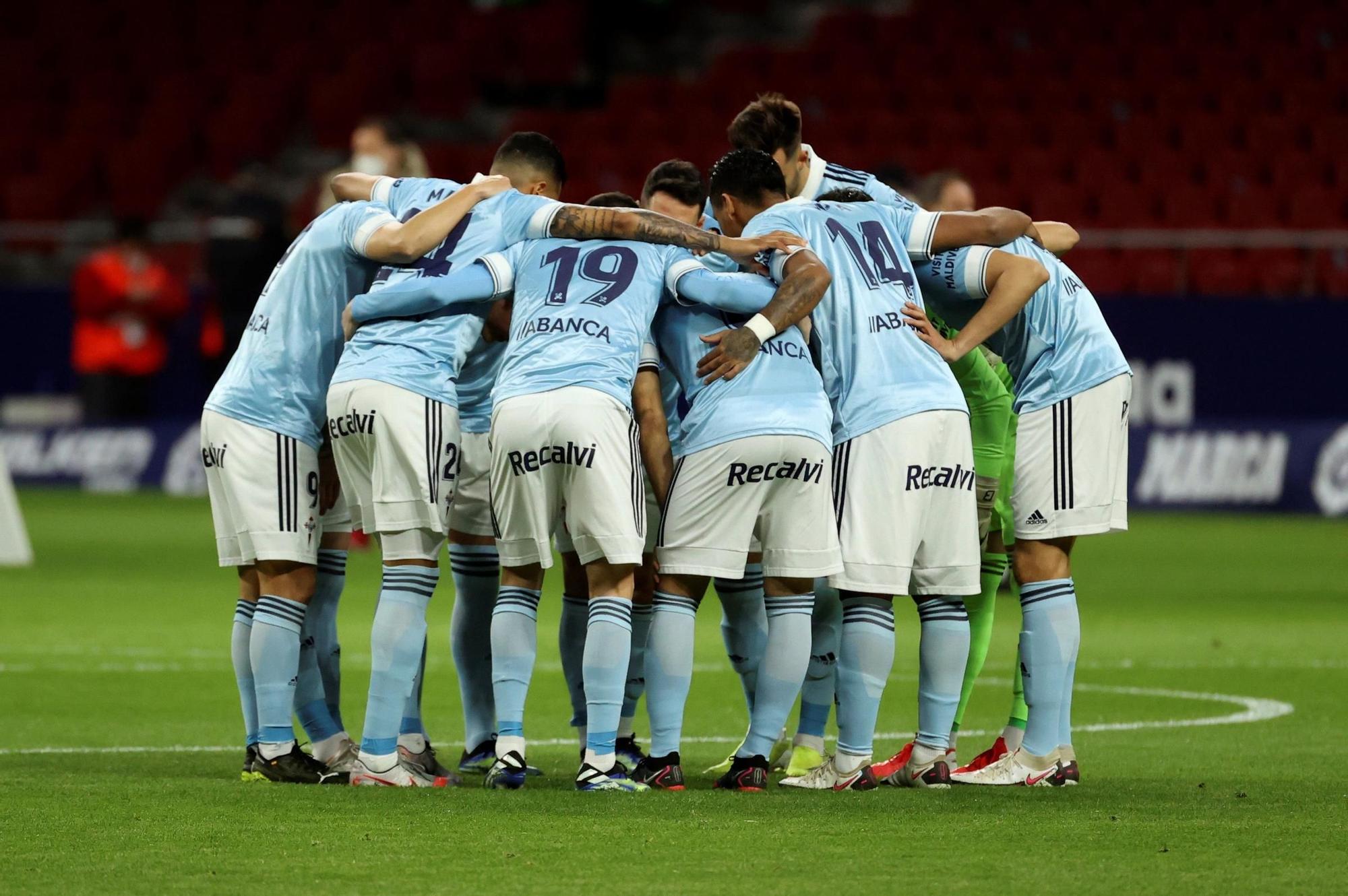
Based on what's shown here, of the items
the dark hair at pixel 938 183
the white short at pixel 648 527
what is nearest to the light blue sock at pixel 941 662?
the white short at pixel 648 527

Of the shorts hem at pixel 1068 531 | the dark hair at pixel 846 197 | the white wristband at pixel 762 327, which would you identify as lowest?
Answer: the shorts hem at pixel 1068 531

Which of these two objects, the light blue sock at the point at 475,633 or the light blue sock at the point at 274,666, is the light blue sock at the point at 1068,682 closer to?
the light blue sock at the point at 475,633

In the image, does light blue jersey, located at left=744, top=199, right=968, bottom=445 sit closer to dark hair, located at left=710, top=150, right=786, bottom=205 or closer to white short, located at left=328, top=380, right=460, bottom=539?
dark hair, located at left=710, top=150, right=786, bottom=205

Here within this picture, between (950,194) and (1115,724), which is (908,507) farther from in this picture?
(950,194)

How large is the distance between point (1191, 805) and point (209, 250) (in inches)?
525

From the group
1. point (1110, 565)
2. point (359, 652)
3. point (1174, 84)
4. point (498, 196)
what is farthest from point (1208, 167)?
point (498, 196)

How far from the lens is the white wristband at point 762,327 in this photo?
6621 millimetres

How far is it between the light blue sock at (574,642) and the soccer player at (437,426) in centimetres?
28

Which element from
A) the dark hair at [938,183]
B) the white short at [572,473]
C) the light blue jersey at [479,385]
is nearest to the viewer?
the white short at [572,473]

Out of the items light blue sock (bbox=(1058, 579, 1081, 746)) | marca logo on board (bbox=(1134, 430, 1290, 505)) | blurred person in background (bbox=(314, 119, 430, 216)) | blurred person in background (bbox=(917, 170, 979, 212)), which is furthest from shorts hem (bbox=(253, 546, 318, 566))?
marca logo on board (bbox=(1134, 430, 1290, 505))

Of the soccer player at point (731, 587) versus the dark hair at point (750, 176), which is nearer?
the dark hair at point (750, 176)

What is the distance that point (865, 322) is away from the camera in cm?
682

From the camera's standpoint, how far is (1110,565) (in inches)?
618

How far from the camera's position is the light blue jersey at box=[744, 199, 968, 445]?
22.2 feet
